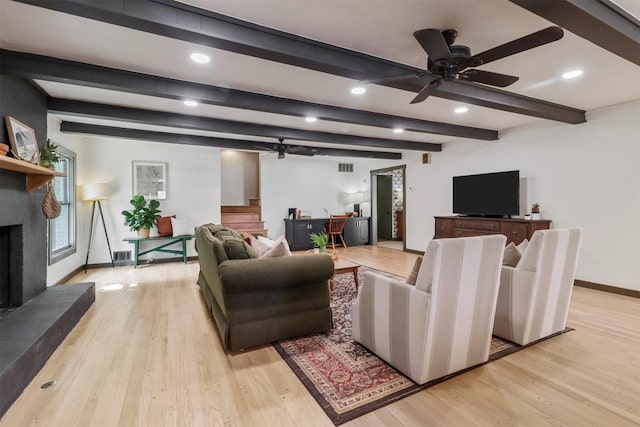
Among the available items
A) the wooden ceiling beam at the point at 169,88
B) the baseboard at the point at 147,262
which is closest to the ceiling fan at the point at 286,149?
the wooden ceiling beam at the point at 169,88

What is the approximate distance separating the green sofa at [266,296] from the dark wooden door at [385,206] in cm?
691

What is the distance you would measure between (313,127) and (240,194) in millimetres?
4099

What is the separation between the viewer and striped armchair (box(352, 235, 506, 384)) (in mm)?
1858

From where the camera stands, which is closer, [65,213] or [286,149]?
[65,213]

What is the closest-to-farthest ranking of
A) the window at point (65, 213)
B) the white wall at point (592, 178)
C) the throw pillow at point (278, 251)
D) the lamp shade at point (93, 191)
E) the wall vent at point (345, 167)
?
1. the throw pillow at point (278, 251)
2. the white wall at point (592, 178)
3. the window at point (65, 213)
4. the lamp shade at point (93, 191)
5. the wall vent at point (345, 167)

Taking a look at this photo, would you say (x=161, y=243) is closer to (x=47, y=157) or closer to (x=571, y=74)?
(x=47, y=157)

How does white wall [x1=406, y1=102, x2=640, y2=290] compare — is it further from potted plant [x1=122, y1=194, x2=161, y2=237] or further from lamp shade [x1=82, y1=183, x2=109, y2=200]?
lamp shade [x1=82, y1=183, x2=109, y2=200]

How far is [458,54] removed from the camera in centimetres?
217

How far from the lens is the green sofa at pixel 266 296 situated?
237 centimetres

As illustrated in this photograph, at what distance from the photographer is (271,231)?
7977mm

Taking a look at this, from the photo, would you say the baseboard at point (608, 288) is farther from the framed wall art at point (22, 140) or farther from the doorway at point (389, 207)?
the framed wall art at point (22, 140)

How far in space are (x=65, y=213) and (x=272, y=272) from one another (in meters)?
4.39

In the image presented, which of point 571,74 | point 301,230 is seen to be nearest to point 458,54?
point 571,74

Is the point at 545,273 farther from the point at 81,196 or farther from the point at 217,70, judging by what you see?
the point at 81,196
